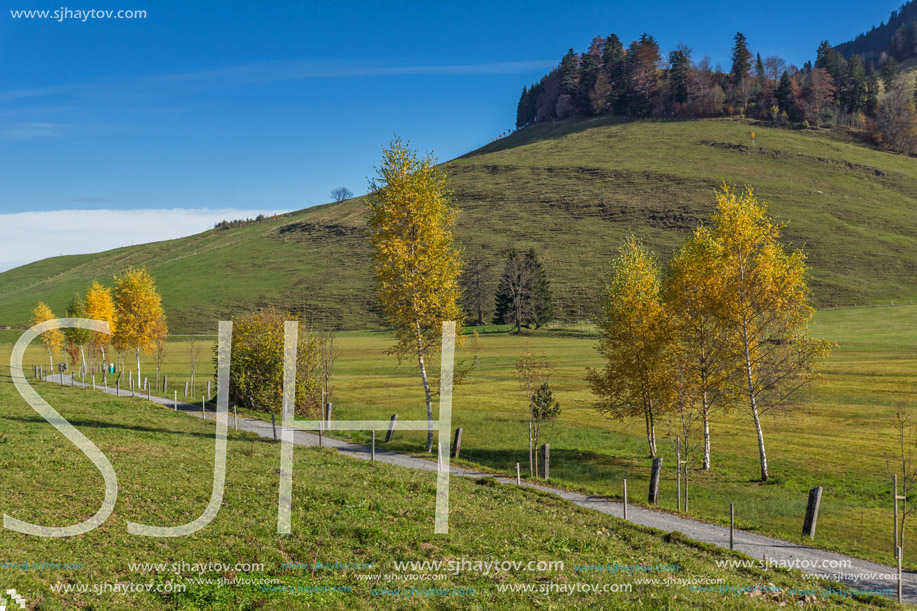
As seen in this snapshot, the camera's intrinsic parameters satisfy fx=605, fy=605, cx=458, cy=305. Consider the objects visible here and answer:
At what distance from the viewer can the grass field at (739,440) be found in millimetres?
26031

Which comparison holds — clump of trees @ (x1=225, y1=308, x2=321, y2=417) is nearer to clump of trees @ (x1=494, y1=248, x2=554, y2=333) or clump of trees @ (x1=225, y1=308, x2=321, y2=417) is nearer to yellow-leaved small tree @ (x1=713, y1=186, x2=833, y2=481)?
yellow-leaved small tree @ (x1=713, y1=186, x2=833, y2=481)

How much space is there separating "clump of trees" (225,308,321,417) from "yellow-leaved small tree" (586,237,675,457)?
19362 mm

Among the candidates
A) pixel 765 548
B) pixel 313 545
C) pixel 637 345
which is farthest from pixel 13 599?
pixel 637 345

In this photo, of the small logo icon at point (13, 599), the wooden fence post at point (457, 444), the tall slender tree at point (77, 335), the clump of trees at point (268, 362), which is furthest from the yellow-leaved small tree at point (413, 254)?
the tall slender tree at point (77, 335)

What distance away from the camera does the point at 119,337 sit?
7069 cm

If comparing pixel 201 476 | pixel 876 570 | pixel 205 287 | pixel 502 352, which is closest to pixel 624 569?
pixel 876 570

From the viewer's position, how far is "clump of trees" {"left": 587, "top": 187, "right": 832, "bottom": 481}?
33562mm

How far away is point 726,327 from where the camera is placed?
34531 mm

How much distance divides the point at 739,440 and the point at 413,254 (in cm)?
2590

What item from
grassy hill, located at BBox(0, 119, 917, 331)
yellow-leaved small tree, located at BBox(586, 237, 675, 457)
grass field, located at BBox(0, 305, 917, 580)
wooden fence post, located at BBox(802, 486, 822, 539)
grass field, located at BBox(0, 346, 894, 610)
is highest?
grassy hill, located at BBox(0, 119, 917, 331)
